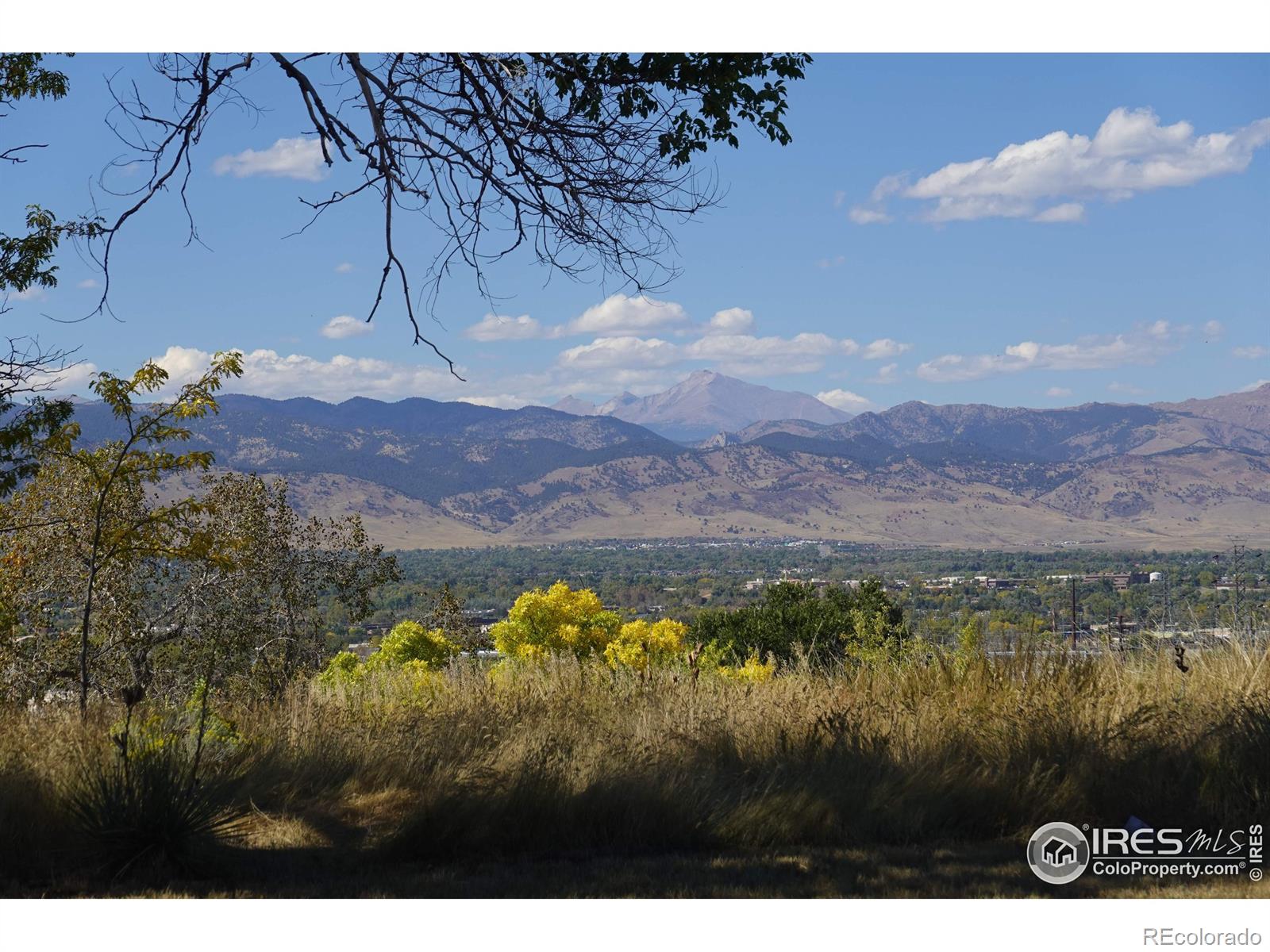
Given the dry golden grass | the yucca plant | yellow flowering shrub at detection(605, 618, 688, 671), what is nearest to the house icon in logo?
the dry golden grass

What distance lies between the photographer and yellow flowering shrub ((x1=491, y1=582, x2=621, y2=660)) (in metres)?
15.7

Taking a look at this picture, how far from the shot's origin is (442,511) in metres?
157

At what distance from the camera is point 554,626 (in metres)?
15.8

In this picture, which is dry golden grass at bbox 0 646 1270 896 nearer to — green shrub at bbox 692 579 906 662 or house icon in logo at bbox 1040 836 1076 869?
house icon in logo at bbox 1040 836 1076 869

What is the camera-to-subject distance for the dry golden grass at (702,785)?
4.93m

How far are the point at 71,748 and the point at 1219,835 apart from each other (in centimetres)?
590

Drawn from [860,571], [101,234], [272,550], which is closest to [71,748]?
[101,234]

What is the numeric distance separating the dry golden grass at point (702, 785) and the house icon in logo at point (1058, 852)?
158 mm

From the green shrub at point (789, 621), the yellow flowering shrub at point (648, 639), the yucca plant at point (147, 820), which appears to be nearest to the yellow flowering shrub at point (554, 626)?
the yellow flowering shrub at point (648, 639)

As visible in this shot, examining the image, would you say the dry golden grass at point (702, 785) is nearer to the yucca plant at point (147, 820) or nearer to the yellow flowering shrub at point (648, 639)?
the yucca plant at point (147, 820)

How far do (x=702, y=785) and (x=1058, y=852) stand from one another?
1.70 m

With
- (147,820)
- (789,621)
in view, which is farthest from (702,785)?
(789,621)

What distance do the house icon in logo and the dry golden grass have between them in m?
0.16

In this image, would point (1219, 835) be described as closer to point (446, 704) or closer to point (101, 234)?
point (446, 704)
